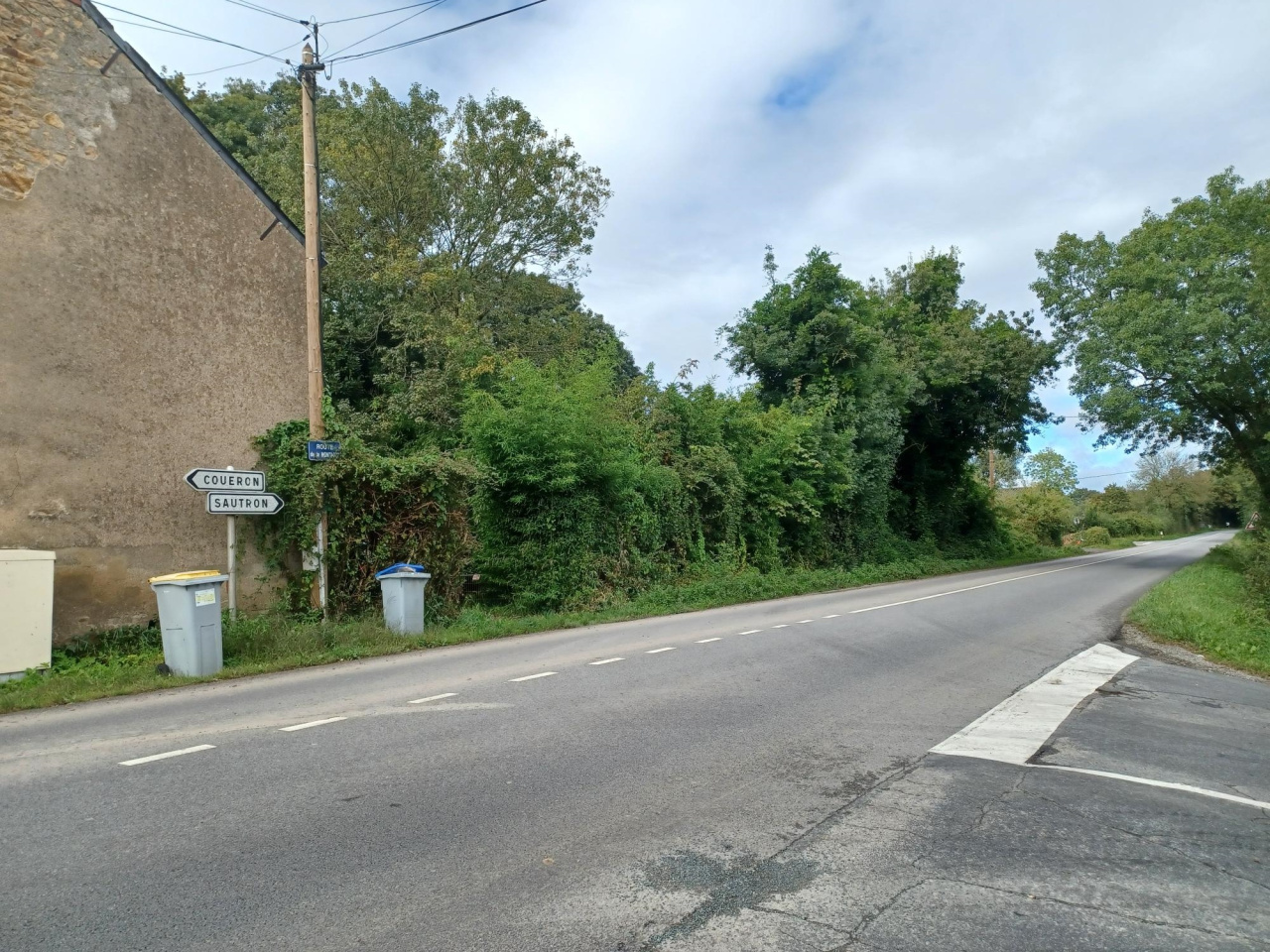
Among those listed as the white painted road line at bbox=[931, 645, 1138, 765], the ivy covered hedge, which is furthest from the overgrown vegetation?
the white painted road line at bbox=[931, 645, 1138, 765]

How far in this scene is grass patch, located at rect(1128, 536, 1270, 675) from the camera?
40.2 ft

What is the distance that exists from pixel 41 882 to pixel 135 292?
10.7 meters

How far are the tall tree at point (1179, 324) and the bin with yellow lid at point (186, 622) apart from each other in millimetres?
29709

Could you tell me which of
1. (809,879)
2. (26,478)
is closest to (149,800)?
(809,879)

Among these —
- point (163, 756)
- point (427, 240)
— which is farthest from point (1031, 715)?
point (427, 240)

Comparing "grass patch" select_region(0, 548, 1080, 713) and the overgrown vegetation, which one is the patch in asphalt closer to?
"grass patch" select_region(0, 548, 1080, 713)

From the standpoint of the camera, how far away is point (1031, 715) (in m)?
7.67

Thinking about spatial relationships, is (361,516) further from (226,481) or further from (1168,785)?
(1168,785)

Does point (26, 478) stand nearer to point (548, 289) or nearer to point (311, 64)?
point (311, 64)

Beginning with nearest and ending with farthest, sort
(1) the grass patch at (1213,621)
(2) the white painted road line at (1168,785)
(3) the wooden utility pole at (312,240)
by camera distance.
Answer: (2) the white painted road line at (1168,785) < (1) the grass patch at (1213,621) < (3) the wooden utility pole at (312,240)

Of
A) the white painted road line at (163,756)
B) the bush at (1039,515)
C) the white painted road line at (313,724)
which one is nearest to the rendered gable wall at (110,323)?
the white painted road line at (313,724)

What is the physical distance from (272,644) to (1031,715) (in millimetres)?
9225

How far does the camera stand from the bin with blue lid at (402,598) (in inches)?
508

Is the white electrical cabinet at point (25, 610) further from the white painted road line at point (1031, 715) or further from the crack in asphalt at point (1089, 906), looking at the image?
the crack in asphalt at point (1089, 906)
